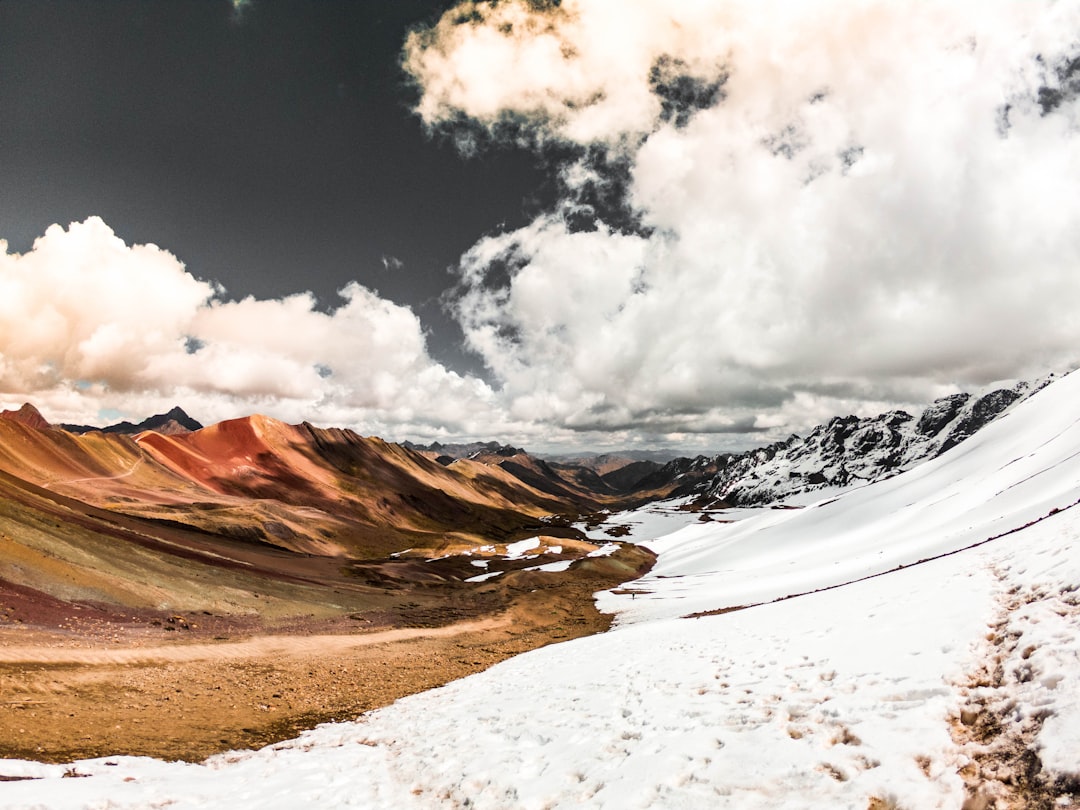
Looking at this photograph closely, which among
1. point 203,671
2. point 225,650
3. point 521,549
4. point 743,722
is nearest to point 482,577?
point 521,549

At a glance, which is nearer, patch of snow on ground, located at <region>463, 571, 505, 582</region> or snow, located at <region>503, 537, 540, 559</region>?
patch of snow on ground, located at <region>463, 571, 505, 582</region>

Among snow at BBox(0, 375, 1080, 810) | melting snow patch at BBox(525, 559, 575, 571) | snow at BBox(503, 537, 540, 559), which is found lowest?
snow at BBox(503, 537, 540, 559)

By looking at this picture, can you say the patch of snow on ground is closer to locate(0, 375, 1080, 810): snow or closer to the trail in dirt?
locate(0, 375, 1080, 810): snow

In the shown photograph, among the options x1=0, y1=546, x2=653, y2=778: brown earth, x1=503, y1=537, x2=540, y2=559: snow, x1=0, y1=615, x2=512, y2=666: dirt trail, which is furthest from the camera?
x1=503, y1=537, x2=540, y2=559: snow

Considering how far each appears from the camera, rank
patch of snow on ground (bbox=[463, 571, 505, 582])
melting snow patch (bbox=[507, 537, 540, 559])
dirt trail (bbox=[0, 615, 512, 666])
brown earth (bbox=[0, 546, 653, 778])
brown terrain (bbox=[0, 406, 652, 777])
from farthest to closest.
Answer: melting snow patch (bbox=[507, 537, 540, 559]), patch of snow on ground (bbox=[463, 571, 505, 582]), dirt trail (bbox=[0, 615, 512, 666]), brown terrain (bbox=[0, 406, 652, 777]), brown earth (bbox=[0, 546, 653, 778])

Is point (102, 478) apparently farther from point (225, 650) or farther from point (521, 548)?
point (225, 650)

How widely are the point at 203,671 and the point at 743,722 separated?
89.7 feet

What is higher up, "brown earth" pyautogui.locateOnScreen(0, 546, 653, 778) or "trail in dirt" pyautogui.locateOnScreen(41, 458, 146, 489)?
"trail in dirt" pyautogui.locateOnScreen(41, 458, 146, 489)

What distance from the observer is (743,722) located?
9.91m

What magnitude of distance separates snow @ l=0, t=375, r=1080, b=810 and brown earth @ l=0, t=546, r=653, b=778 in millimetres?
2504

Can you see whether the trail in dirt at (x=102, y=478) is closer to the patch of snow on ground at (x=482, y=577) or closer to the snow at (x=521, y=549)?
the patch of snow on ground at (x=482, y=577)

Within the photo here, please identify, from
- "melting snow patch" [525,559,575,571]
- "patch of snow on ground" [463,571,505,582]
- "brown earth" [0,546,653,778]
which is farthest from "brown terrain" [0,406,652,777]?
"melting snow patch" [525,559,575,571]

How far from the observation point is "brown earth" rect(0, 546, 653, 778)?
→ 15.5m

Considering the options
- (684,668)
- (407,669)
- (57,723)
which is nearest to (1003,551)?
(684,668)
